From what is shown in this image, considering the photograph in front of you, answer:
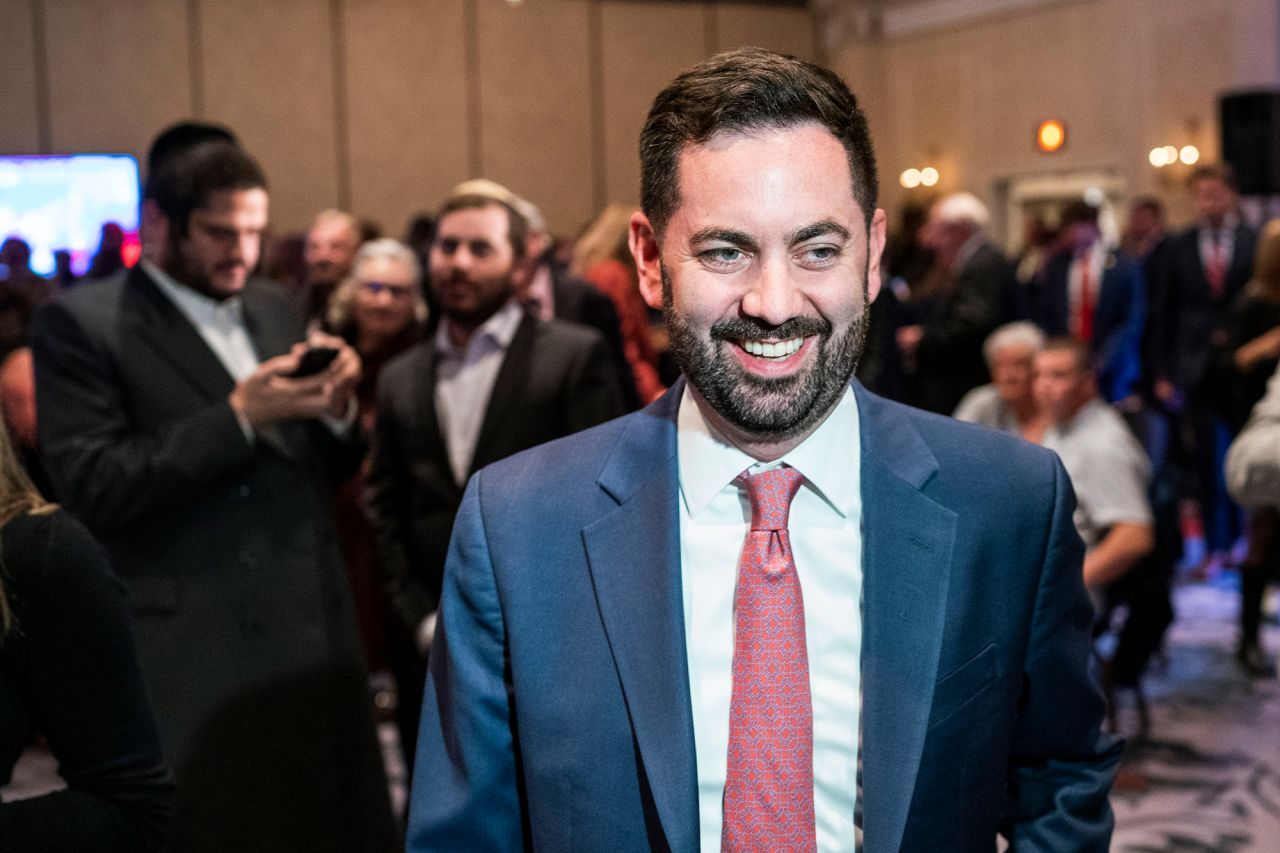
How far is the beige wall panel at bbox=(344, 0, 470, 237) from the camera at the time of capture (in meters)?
10.4

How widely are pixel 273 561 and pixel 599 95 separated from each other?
9149 millimetres

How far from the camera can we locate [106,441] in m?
2.43

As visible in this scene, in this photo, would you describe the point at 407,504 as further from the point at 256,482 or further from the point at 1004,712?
the point at 1004,712

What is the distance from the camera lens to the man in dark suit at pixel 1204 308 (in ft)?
21.1

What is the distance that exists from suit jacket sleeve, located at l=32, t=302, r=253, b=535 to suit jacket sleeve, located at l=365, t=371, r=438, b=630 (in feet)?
2.31

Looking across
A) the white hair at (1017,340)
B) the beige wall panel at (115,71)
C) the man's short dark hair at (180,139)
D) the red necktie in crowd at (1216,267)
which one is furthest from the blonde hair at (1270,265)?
the beige wall panel at (115,71)

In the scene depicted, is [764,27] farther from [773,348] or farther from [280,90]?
[773,348]

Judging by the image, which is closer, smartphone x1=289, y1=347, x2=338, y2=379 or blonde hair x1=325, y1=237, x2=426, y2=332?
smartphone x1=289, y1=347, x2=338, y2=379

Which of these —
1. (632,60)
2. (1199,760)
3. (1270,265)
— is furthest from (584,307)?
(632,60)

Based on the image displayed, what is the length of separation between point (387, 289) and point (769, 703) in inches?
137

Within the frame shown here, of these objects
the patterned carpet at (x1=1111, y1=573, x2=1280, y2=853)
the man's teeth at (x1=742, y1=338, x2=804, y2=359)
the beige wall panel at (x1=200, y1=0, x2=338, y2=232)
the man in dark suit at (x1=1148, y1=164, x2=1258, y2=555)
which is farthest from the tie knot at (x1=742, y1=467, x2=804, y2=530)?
the beige wall panel at (x1=200, y1=0, x2=338, y2=232)

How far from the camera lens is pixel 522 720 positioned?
4.22 feet

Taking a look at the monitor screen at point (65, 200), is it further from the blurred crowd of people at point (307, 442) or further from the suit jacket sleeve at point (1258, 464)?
the suit jacket sleeve at point (1258, 464)

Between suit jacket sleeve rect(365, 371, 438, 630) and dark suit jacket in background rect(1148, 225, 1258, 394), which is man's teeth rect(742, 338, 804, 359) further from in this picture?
dark suit jacket in background rect(1148, 225, 1258, 394)
